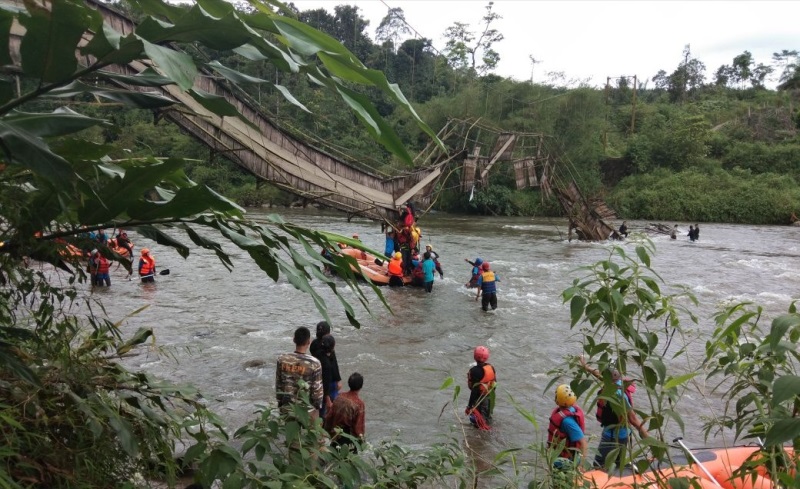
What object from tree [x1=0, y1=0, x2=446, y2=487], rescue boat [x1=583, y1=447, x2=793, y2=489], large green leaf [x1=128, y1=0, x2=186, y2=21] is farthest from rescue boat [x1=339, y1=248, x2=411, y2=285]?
large green leaf [x1=128, y1=0, x2=186, y2=21]

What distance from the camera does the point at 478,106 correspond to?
4450cm

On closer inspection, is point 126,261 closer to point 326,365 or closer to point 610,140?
point 326,365

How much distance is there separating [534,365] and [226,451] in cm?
753

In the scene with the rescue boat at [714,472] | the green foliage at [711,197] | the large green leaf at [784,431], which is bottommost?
the rescue boat at [714,472]

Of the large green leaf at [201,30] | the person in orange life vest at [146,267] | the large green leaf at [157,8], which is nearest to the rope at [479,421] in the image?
the large green leaf at [157,8]

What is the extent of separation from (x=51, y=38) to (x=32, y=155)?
279 millimetres

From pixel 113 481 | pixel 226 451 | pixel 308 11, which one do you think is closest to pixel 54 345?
pixel 113 481

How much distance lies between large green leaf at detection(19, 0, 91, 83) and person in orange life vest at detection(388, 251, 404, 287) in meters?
13.5

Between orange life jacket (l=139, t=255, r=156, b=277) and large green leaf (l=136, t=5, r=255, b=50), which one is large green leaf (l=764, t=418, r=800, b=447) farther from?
orange life jacket (l=139, t=255, r=156, b=277)

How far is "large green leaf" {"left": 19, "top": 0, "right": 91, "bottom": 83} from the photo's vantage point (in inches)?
56.2

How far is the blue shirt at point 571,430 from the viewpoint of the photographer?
4914mm

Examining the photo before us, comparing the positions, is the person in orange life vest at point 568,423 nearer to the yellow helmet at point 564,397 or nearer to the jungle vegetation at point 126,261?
the yellow helmet at point 564,397

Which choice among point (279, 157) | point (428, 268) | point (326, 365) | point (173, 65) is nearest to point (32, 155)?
point (173, 65)

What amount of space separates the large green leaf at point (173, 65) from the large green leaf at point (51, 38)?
253 mm
